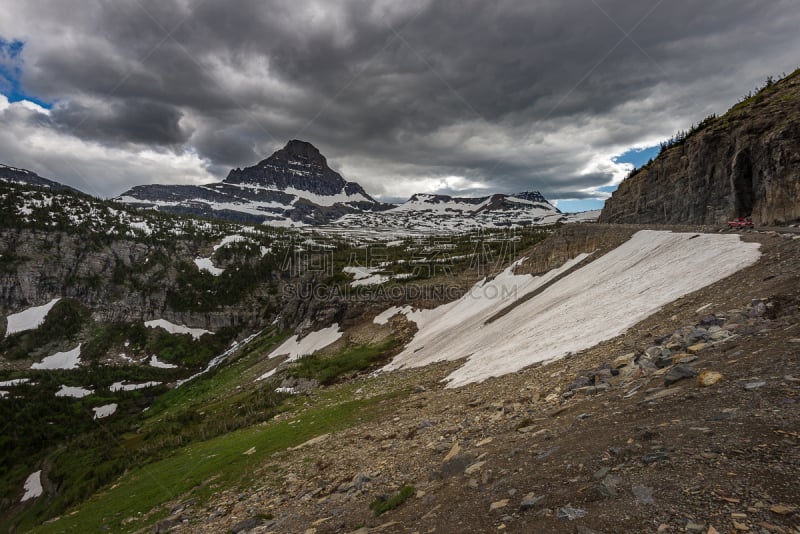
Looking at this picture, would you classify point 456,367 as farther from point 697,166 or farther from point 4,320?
point 4,320

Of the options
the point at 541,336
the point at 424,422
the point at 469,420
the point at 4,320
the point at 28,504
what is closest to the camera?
the point at 469,420

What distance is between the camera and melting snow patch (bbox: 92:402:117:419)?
97.0 meters

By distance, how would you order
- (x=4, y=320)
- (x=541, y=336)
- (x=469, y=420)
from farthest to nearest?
1. (x=4, y=320)
2. (x=541, y=336)
3. (x=469, y=420)

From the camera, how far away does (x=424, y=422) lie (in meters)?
16.5

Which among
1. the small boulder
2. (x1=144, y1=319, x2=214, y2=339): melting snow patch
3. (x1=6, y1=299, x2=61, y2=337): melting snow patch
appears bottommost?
(x1=144, y1=319, x2=214, y2=339): melting snow patch

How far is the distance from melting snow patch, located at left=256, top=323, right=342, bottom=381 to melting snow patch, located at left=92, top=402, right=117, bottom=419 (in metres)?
58.2

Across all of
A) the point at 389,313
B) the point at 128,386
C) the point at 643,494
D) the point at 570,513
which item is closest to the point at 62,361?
the point at 128,386

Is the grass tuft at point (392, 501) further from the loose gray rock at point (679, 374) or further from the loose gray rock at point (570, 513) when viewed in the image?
the loose gray rock at point (679, 374)

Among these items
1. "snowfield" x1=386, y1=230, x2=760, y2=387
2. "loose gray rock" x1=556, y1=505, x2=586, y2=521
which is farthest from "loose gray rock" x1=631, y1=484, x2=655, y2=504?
"snowfield" x1=386, y1=230, x2=760, y2=387

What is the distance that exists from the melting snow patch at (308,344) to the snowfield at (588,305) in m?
25.9

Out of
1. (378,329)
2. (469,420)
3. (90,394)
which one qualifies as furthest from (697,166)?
(90,394)

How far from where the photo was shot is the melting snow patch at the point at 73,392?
112 metres

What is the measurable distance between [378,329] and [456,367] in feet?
109

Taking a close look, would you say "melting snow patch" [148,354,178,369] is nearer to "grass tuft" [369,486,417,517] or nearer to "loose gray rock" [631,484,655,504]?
"grass tuft" [369,486,417,517]
